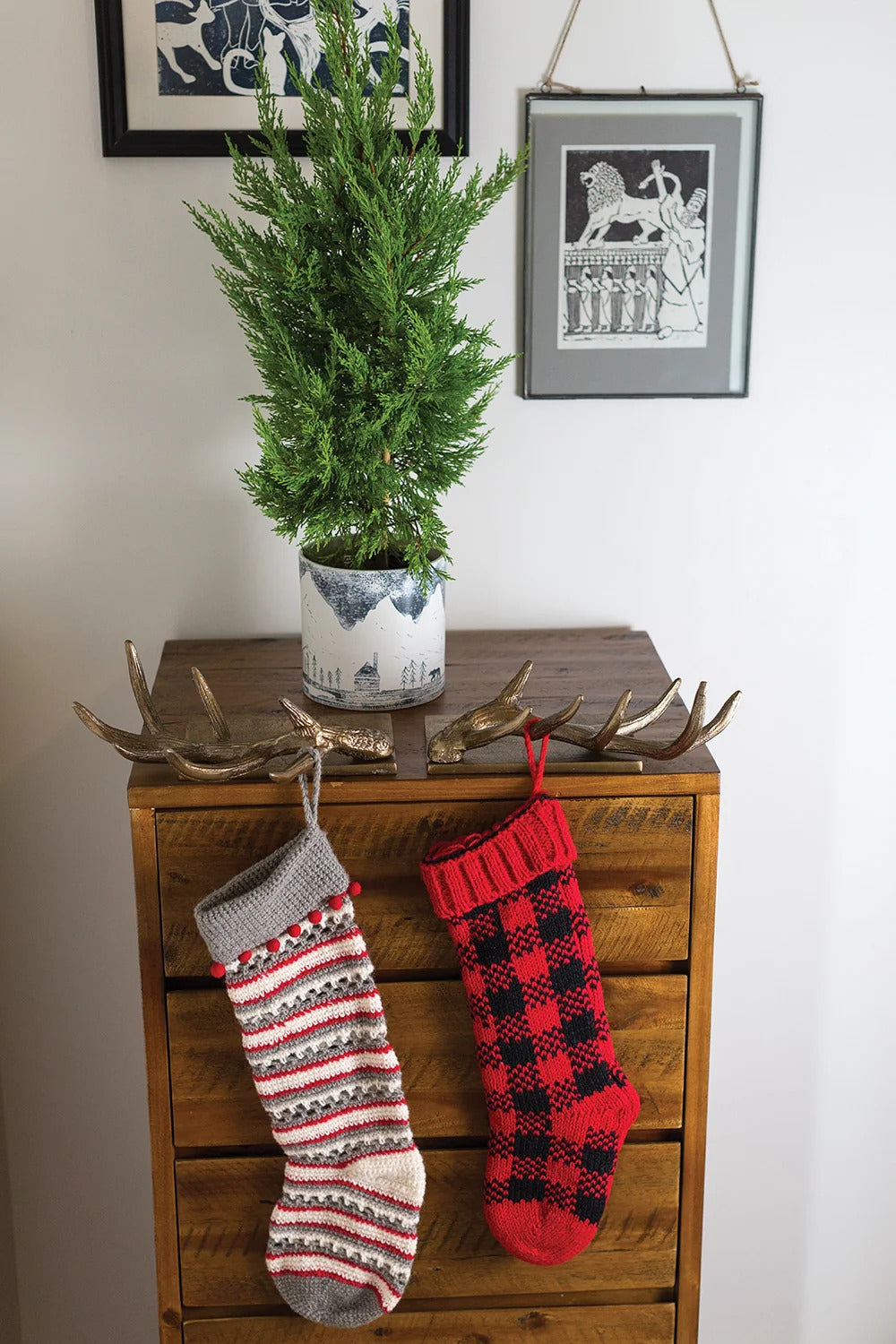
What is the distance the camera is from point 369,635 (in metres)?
1.32

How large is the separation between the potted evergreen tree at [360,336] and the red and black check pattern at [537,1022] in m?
0.27

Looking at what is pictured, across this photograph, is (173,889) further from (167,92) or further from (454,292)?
(167,92)

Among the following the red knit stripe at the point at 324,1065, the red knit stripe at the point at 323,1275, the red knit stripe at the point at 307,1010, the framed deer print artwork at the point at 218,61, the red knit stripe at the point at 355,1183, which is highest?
the framed deer print artwork at the point at 218,61

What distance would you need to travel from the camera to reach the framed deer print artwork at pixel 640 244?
1.52 m

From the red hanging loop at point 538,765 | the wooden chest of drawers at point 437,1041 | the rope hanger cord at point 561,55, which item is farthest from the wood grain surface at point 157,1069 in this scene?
the rope hanger cord at point 561,55

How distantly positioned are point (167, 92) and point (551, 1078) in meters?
1.17

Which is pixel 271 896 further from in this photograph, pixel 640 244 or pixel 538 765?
pixel 640 244

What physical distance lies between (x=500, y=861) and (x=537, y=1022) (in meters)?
0.16

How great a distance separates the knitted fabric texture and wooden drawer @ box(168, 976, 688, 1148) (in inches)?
Answer: 1.7

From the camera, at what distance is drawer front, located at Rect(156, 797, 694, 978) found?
1.21 metres

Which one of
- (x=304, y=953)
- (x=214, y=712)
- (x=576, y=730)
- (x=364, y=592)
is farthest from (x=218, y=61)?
(x=304, y=953)

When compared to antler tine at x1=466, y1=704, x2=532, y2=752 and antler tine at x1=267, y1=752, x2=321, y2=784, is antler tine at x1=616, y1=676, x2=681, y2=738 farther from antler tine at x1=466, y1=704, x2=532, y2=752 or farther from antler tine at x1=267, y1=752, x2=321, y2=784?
antler tine at x1=267, y1=752, x2=321, y2=784

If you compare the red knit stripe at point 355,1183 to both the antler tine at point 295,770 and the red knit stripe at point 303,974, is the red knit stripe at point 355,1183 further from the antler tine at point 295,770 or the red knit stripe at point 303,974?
the antler tine at point 295,770

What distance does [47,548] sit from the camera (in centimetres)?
163
